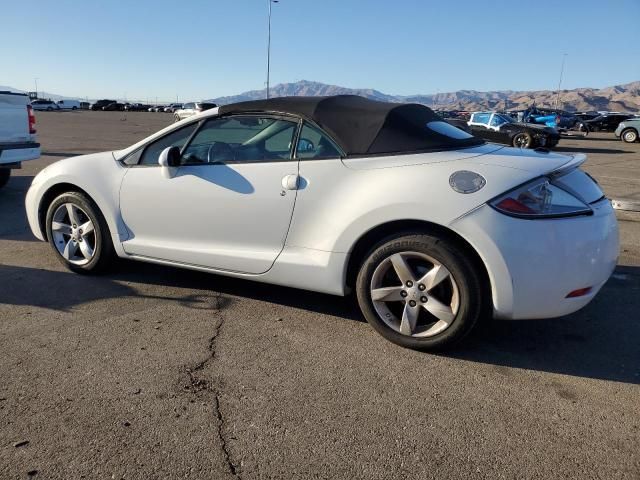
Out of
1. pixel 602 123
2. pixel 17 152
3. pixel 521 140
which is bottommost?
pixel 17 152

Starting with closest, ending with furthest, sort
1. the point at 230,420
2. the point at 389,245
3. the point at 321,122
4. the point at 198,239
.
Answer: the point at 230,420 → the point at 389,245 → the point at 321,122 → the point at 198,239

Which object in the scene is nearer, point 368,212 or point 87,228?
point 368,212

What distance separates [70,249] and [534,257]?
372 cm

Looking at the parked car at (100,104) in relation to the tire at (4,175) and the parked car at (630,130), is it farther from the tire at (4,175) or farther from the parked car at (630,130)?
the tire at (4,175)

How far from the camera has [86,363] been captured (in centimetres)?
310

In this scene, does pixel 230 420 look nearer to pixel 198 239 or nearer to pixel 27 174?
pixel 198 239

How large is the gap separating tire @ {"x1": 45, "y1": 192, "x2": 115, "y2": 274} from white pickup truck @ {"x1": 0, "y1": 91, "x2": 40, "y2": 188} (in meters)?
4.11

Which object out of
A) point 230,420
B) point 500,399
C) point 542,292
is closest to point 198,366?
point 230,420

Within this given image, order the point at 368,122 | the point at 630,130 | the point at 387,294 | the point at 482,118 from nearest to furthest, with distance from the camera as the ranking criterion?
the point at 387,294, the point at 368,122, the point at 482,118, the point at 630,130

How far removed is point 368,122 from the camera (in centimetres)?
357

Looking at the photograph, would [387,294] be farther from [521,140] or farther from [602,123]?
[602,123]

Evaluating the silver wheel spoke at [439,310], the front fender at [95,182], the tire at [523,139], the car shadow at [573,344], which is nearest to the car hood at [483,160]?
the silver wheel spoke at [439,310]

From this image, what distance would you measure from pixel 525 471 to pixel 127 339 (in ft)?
7.98

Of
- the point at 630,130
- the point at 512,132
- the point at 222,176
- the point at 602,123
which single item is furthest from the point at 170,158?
the point at 602,123
